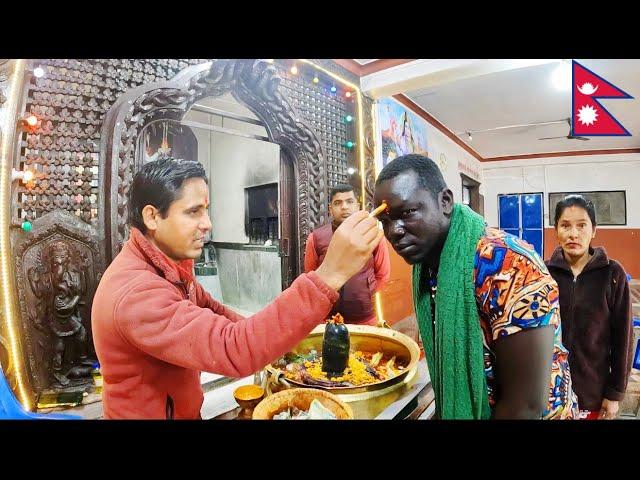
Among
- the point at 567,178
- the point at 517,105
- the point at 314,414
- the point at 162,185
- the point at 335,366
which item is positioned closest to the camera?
the point at 162,185

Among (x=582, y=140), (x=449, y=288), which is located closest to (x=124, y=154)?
(x=449, y=288)

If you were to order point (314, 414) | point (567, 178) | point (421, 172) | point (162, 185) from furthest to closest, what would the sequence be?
1. point (567, 178)
2. point (314, 414)
3. point (162, 185)
4. point (421, 172)

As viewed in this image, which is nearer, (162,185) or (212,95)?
(162,185)

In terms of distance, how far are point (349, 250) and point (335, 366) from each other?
72 centimetres

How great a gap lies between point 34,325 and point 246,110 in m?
1.30

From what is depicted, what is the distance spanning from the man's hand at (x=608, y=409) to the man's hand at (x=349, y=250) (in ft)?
4.66

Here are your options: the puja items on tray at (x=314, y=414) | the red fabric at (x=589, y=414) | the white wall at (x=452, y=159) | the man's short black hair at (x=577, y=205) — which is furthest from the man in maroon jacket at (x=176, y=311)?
the red fabric at (x=589, y=414)

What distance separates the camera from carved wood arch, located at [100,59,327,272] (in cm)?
148

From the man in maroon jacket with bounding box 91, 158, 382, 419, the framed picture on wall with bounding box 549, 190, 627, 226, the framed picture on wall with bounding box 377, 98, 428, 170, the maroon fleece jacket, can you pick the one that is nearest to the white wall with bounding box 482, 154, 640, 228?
the framed picture on wall with bounding box 549, 190, 627, 226

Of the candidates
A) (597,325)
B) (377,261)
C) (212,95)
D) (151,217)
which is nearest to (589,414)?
(597,325)

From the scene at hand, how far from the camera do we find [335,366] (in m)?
1.54

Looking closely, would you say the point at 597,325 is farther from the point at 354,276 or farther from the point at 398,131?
the point at 398,131

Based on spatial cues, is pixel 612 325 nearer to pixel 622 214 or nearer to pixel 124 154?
pixel 622 214

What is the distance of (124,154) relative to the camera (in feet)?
4.84
